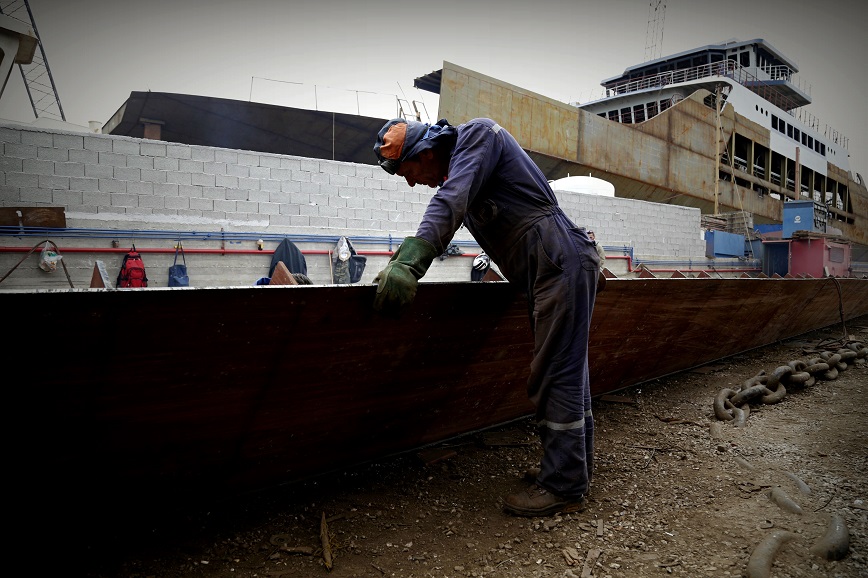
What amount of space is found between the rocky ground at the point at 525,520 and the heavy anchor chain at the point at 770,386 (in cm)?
30

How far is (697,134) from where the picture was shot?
17.3m

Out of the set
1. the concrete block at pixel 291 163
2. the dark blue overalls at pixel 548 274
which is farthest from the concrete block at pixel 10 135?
the dark blue overalls at pixel 548 274

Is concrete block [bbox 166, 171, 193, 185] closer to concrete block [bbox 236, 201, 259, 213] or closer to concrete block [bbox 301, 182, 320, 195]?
concrete block [bbox 236, 201, 259, 213]

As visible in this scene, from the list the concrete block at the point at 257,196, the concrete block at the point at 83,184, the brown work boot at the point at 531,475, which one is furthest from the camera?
the concrete block at the point at 257,196

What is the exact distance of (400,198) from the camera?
7598 mm

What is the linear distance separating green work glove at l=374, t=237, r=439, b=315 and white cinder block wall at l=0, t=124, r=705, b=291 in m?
4.65

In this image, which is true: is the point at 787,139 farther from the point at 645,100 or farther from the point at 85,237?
the point at 85,237

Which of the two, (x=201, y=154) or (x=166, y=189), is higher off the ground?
(x=201, y=154)

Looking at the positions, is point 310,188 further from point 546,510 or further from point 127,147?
point 546,510

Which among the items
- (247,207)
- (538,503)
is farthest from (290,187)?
(538,503)

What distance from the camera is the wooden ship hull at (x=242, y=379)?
1297mm

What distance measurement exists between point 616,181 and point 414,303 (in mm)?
Answer: 15144

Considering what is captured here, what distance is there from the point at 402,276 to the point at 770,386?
11.5ft

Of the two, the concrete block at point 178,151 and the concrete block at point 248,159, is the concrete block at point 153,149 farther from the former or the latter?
the concrete block at point 248,159
